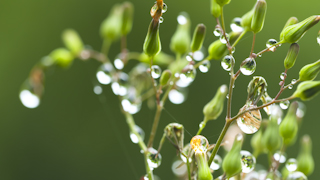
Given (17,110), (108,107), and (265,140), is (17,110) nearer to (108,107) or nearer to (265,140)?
(108,107)

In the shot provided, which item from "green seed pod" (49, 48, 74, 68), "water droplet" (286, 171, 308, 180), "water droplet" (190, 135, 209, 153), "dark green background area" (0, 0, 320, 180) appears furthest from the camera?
"dark green background area" (0, 0, 320, 180)

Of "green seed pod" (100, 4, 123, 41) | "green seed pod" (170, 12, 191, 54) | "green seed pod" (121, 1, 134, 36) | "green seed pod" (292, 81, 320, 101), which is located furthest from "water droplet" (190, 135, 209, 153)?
"green seed pod" (100, 4, 123, 41)

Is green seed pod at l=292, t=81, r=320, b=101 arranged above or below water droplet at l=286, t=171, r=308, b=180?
above

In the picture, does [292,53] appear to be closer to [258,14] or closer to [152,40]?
[258,14]

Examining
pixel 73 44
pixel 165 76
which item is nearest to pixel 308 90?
pixel 165 76

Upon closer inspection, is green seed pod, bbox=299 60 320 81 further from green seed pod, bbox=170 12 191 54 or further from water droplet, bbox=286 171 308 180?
green seed pod, bbox=170 12 191 54
